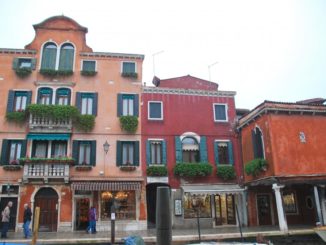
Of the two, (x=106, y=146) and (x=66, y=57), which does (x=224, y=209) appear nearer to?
(x=106, y=146)

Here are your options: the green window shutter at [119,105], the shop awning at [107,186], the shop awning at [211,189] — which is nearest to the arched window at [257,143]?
the shop awning at [211,189]

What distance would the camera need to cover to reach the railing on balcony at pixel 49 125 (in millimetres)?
17812

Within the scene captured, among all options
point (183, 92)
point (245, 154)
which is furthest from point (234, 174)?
point (183, 92)

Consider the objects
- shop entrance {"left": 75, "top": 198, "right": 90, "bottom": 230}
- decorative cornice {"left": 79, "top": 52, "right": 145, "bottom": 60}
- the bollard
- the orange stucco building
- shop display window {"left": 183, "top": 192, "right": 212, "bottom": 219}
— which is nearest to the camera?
the bollard

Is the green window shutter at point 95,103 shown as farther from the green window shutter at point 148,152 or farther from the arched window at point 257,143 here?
the arched window at point 257,143

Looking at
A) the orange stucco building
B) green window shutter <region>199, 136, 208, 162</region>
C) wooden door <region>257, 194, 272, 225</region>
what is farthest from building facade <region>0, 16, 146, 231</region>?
wooden door <region>257, 194, 272, 225</region>

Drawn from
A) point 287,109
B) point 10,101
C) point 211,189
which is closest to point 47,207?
point 10,101

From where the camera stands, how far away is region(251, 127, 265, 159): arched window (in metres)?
17.6

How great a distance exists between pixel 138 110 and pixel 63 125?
14.4ft

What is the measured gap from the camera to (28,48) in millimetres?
19625

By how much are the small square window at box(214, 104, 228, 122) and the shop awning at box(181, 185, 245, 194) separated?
166 inches

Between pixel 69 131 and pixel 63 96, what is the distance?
2362 mm

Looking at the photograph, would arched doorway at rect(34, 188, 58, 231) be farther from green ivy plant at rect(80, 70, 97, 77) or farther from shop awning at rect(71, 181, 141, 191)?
green ivy plant at rect(80, 70, 97, 77)

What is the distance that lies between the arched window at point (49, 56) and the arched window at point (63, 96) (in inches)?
60.1
